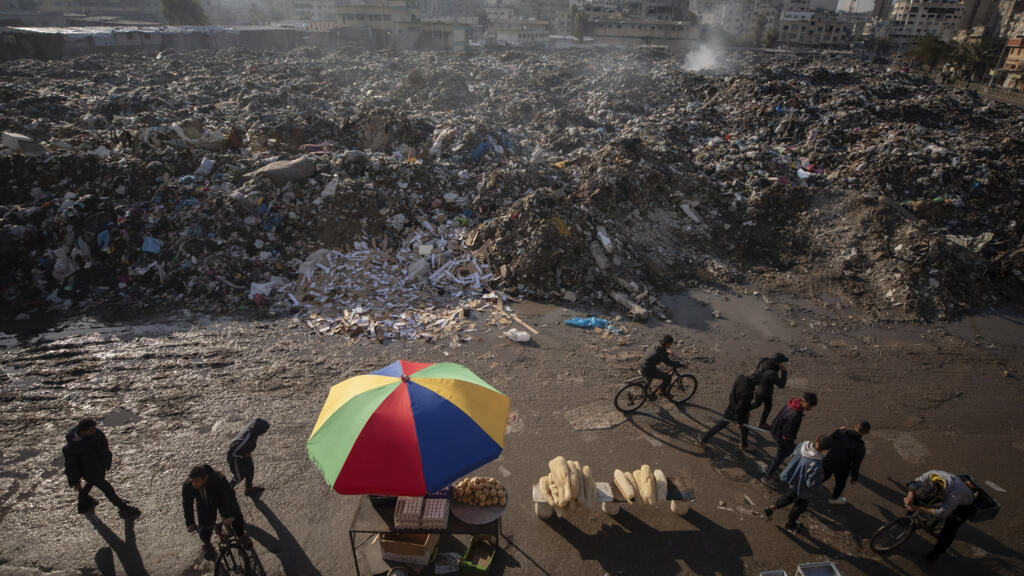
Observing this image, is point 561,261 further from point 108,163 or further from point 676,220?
point 108,163

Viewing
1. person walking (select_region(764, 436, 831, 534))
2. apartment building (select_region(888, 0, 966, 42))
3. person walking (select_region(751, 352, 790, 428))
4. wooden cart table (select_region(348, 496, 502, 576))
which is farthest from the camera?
apartment building (select_region(888, 0, 966, 42))

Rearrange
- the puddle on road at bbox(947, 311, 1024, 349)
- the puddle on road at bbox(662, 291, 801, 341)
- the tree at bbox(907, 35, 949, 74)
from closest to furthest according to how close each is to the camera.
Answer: the puddle on road at bbox(947, 311, 1024, 349) < the puddle on road at bbox(662, 291, 801, 341) < the tree at bbox(907, 35, 949, 74)

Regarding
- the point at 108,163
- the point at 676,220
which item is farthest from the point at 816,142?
the point at 108,163

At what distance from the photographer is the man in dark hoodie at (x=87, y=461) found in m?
4.09

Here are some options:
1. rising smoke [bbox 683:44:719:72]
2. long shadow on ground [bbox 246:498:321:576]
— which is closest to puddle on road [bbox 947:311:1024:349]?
long shadow on ground [bbox 246:498:321:576]

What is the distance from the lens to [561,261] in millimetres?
8930

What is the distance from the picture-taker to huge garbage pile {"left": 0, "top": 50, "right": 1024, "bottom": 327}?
331 inches

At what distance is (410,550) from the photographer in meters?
3.84

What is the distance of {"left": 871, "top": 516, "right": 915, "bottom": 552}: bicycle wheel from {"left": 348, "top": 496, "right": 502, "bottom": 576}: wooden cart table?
12.0 ft

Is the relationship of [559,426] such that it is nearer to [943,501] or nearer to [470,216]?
[943,501]

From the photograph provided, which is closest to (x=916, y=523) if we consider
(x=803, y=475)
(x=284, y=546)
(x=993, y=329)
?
(x=803, y=475)

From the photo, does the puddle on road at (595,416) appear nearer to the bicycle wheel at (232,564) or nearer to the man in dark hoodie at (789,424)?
the man in dark hoodie at (789,424)

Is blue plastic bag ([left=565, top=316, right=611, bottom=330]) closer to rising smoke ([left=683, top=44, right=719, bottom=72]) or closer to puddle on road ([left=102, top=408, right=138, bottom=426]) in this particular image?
puddle on road ([left=102, top=408, right=138, bottom=426])

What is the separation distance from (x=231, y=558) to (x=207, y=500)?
683 millimetres
